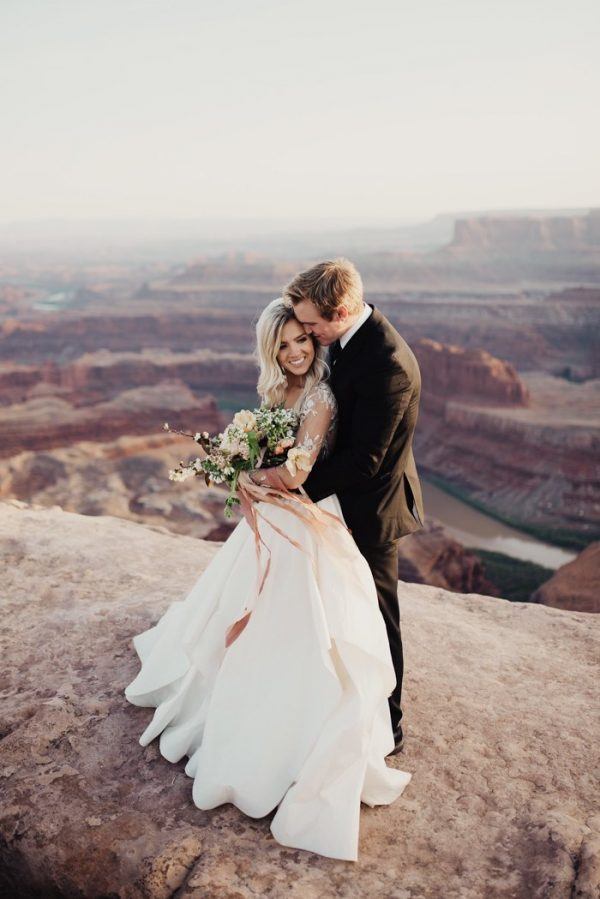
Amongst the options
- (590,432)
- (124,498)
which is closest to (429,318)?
(590,432)

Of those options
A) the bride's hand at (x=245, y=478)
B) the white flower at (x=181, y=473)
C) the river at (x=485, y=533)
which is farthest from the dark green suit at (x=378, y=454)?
the river at (x=485, y=533)

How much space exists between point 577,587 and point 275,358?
15172mm

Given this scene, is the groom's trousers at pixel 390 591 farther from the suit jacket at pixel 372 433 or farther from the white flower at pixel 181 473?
the white flower at pixel 181 473

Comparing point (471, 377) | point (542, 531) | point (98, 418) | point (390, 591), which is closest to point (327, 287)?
point (390, 591)

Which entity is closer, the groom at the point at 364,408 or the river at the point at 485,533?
the groom at the point at 364,408

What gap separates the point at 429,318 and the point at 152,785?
65973mm

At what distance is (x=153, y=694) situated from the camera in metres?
3.45

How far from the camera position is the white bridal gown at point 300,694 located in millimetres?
2695

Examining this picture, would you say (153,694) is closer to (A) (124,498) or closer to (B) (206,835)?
(B) (206,835)

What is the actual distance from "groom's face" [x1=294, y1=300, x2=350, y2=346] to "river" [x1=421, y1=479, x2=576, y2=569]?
25.0 meters

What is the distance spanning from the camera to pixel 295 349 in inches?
112

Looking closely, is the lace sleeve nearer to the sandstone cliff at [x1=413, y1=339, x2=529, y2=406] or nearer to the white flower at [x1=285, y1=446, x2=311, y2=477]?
the white flower at [x1=285, y1=446, x2=311, y2=477]

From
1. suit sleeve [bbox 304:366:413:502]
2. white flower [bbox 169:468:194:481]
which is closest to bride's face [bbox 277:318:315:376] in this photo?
suit sleeve [bbox 304:366:413:502]

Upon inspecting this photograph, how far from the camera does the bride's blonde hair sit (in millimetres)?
2805
